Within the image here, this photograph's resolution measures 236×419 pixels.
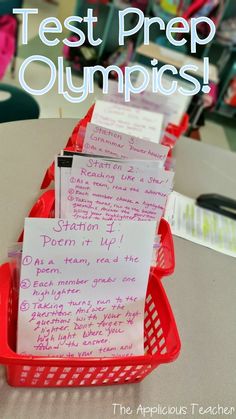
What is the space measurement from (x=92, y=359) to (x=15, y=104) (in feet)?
3.50

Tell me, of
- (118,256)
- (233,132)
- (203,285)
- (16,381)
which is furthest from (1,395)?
(233,132)

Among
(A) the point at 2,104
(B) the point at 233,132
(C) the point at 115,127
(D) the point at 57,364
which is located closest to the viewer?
(D) the point at 57,364

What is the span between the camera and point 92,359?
1.57 ft

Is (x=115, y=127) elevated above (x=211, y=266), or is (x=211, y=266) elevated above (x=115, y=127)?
(x=115, y=127)

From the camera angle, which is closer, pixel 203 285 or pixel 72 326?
pixel 72 326

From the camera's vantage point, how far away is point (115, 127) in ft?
3.21

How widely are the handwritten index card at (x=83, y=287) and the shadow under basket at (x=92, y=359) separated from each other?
0.03 meters

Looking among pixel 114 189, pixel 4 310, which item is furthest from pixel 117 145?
pixel 4 310

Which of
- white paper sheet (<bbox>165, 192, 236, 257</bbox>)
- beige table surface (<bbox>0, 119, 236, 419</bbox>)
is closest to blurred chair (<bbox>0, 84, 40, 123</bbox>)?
beige table surface (<bbox>0, 119, 236, 419</bbox>)

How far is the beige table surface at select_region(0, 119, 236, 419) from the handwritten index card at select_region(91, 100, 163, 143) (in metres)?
0.19

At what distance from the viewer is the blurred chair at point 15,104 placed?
1.27 meters

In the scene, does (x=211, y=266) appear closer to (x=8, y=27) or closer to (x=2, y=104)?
(x=2, y=104)

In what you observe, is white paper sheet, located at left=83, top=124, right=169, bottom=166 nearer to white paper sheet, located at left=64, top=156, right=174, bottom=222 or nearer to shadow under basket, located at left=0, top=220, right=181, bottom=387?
white paper sheet, located at left=64, top=156, right=174, bottom=222

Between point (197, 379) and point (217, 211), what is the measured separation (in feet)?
1.77
